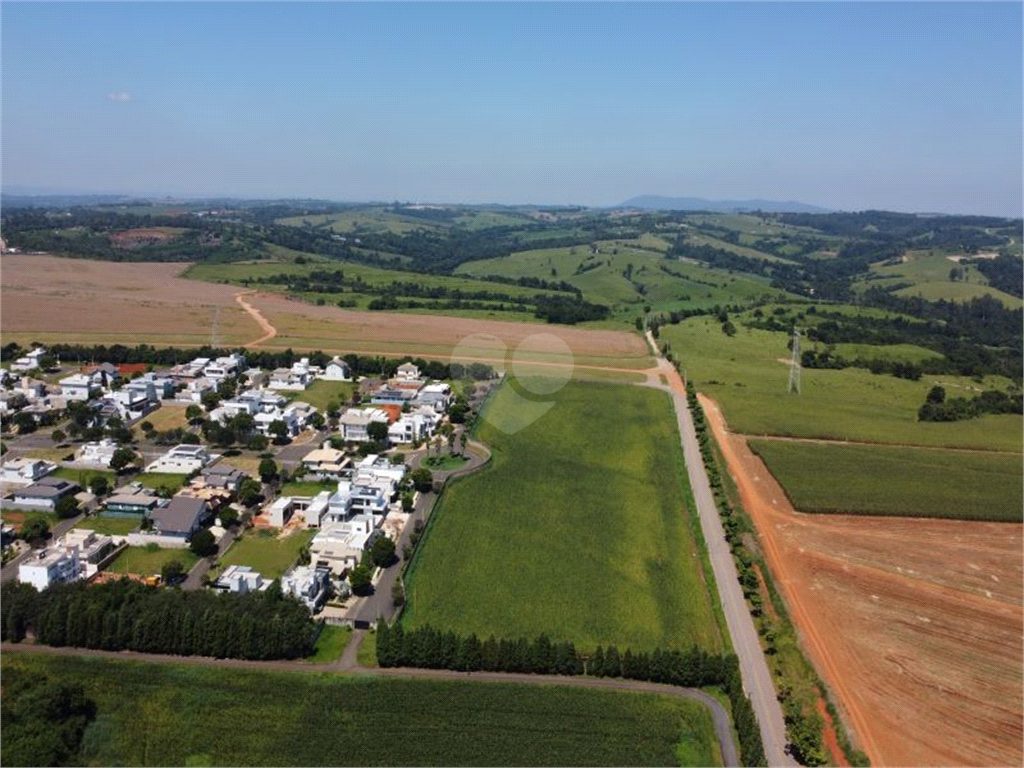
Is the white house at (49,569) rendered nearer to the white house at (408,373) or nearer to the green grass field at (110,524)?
the green grass field at (110,524)

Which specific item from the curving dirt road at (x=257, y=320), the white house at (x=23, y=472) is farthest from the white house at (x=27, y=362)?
the white house at (x=23, y=472)

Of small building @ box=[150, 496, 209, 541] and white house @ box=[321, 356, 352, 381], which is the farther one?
white house @ box=[321, 356, 352, 381]

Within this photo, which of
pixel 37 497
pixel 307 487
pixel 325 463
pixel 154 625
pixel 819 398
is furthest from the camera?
pixel 819 398

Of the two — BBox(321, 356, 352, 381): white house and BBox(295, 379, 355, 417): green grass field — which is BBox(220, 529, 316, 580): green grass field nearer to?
BBox(295, 379, 355, 417): green grass field

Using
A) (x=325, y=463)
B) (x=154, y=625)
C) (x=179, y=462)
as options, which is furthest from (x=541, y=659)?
(x=179, y=462)

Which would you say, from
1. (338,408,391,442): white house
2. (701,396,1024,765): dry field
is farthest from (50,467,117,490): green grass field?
(701,396,1024,765): dry field

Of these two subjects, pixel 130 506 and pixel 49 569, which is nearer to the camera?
pixel 49 569

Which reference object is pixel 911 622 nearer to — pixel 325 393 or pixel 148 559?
pixel 148 559
